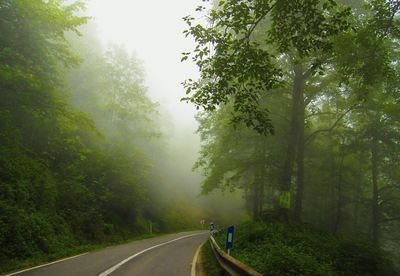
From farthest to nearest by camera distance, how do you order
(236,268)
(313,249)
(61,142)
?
1. (61,142)
2. (313,249)
3. (236,268)

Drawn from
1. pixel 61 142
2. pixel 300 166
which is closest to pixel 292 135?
pixel 300 166

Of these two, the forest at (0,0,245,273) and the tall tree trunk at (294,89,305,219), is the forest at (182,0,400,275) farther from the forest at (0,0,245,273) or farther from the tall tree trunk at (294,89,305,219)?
the forest at (0,0,245,273)

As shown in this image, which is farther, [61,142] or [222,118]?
[222,118]

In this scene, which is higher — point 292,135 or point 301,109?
point 301,109

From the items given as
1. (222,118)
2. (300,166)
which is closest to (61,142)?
(222,118)

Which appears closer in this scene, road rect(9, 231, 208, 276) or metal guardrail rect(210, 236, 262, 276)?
metal guardrail rect(210, 236, 262, 276)

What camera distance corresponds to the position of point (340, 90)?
18438 millimetres

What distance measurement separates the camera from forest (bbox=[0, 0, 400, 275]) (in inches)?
272

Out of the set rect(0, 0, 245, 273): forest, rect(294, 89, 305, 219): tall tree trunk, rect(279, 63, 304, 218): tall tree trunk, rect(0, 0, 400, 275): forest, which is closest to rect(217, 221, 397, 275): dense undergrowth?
rect(0, 0, 400, 275): forest

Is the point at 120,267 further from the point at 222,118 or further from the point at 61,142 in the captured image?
the point at 222,118

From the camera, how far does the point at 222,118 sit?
18.9 m

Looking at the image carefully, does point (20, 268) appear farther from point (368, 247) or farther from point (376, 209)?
point (376, 209)

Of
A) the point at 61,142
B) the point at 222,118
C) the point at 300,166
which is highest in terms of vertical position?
the point at 222,118

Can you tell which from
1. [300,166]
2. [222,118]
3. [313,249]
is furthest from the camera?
[222,118]
